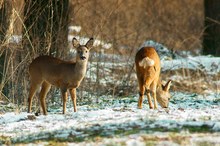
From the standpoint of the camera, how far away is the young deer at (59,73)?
12523 mm

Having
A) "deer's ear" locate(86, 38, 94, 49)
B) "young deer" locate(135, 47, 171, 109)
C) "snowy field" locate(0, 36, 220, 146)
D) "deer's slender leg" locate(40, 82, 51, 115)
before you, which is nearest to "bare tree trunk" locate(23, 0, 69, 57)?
"deer's slender leg" locate(40, 82, 51, 115)

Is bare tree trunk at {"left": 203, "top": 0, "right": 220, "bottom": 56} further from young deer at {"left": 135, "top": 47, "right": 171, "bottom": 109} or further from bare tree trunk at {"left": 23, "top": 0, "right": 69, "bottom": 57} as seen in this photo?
young deer at {"left": 135, "top": 47, "right": 171, "bottom": 109}

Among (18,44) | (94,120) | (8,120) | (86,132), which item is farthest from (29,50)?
(86,132)

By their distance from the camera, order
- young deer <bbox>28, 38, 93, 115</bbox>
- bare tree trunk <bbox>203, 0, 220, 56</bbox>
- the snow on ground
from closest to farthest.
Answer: the snow on ground, young deer <bbox>28, 38, 93, 115</bbox>, bare tree trunk <bbox>203, 0, 220, 56</bbox>

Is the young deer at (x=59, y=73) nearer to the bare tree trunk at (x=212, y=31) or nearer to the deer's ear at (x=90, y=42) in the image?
the deer's ear at (x=90, y=42)

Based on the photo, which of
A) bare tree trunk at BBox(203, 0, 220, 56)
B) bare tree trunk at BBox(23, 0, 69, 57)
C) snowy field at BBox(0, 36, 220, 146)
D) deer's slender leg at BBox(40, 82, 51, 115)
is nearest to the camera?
snowy field at BBox(0, 36, 220, 146)

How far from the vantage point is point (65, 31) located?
15.4 m

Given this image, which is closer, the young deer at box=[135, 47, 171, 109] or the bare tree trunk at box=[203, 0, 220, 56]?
the young deer at box=[135, 47, 171, 109]

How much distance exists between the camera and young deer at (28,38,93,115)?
1252 cm

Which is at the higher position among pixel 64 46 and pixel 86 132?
pixel 64 46

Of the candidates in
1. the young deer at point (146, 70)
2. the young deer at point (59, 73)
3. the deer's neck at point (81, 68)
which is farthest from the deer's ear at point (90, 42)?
the young deer at point (146, 70)

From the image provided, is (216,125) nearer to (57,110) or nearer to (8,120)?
(8,120)

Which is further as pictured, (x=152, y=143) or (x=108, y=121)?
(x=108, y=121)

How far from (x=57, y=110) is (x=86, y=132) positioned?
172 inches
